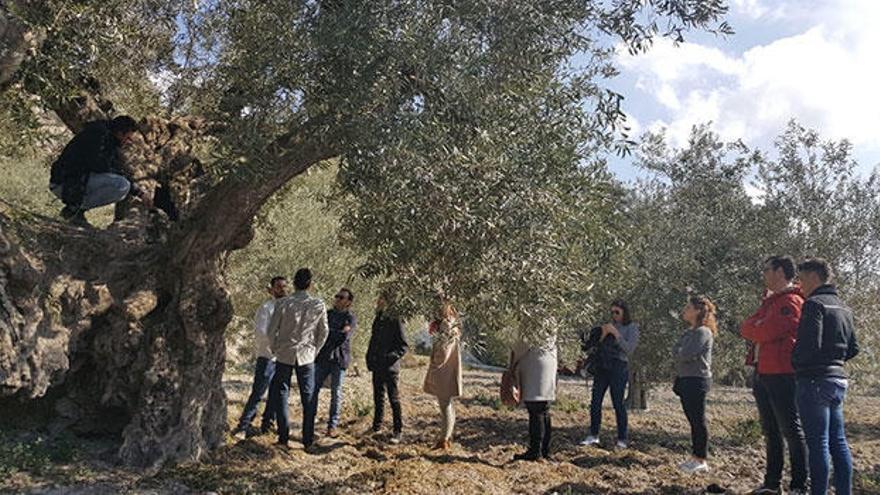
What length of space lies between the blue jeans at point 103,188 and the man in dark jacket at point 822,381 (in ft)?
22.6

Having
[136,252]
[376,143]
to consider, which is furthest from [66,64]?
[376,143]

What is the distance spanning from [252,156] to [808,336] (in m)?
5.19

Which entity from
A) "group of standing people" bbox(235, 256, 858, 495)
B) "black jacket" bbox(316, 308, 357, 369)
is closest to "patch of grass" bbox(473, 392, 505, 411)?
"group of standing people" bbox(235, 256, 858, 495)

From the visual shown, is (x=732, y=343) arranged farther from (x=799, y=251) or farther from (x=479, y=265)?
(x=479, y=265)

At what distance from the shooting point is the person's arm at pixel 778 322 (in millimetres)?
6930

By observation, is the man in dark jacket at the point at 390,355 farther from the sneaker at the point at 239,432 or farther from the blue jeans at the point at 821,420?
the blue jeans at the point at 821,420

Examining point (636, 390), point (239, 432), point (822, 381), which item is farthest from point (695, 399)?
point (636, 390)

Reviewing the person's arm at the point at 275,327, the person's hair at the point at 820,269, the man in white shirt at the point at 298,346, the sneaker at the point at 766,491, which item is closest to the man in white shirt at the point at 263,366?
the person's arm at the point at 275,327

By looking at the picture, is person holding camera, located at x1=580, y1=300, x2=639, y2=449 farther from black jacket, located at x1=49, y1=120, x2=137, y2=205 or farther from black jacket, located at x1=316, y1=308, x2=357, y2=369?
black jacket, located at x1=49, y1=120, x2=137, y2=205

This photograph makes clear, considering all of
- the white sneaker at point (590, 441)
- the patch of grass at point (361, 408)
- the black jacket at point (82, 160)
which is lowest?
the white sneaker at point (590, 441)

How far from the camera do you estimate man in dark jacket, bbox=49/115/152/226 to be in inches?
297

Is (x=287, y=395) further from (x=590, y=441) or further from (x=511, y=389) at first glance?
(x=590, y=441)

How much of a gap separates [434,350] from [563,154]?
404cm

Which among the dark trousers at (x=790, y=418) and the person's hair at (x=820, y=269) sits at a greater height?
the person's hair at (x=820, y=269)
